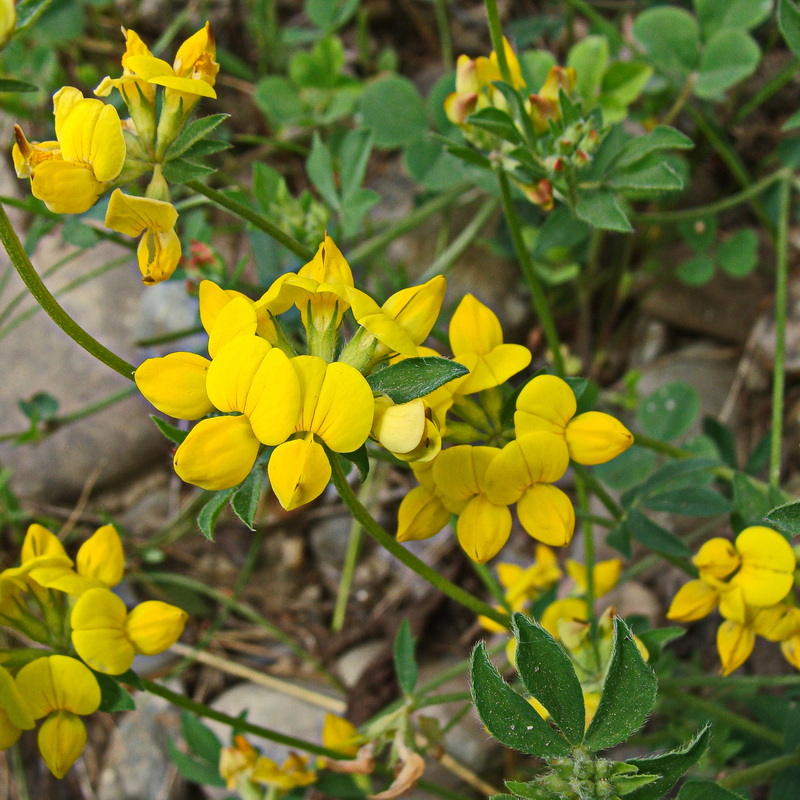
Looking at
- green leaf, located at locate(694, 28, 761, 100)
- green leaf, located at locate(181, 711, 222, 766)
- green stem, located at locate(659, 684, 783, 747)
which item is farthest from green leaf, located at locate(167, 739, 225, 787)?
green leaf, located at locate(694, 28, 761, 100)

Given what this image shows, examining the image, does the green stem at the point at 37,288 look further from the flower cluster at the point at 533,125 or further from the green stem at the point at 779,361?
the green stem at the point at 779,361

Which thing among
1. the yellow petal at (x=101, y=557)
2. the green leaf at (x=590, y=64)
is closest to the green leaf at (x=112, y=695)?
the yellow petal at (x=101, y=557)

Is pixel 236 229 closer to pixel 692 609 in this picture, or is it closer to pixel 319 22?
pixel 319 22

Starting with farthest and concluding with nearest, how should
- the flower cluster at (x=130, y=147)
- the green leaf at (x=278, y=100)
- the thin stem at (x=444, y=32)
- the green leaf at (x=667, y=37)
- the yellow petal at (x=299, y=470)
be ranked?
1. the thin stem at (x=444, y=32)
2. the green leaf at (x=278, y=100)
3. the green leaf at (x=667, y=37)
4. the flower cluster at (x=130, y=147)
5. the yellow petal at (x=299, y=470)

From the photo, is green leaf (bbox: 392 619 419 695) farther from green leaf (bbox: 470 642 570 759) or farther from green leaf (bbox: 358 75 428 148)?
green leaf (bbox: 358 75 428 148)

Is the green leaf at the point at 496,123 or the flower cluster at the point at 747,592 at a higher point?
the green leaf at the point at 496,123

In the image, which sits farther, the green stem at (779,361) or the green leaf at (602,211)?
the green stem at (779,361)
